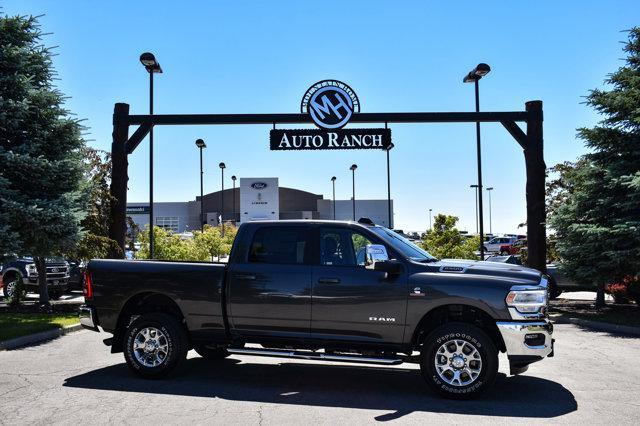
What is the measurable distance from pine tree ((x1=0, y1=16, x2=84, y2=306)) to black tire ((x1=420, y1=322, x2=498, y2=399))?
29.4 feet

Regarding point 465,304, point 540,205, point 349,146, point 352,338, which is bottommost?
point 352,338

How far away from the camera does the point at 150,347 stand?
7.43 meters

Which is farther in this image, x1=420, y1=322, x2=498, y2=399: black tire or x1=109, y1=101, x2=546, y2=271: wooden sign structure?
x1=109, y1=101, x2=546, y2=271: wooden sign structure

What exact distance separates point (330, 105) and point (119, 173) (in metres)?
6.12

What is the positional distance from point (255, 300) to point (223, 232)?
143 feet

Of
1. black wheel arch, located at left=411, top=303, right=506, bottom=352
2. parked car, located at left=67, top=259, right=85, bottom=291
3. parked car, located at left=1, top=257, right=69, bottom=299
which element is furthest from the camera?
parked car, located at left=67, top=259, right=85, bottom=291

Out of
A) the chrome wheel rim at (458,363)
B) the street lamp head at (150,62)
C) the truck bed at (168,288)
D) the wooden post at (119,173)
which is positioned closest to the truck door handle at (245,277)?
the truck bed at (168,288)

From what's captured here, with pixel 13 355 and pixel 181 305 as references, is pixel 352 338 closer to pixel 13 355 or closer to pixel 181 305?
pixel 181 305

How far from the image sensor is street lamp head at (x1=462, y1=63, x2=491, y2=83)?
55.8 feet

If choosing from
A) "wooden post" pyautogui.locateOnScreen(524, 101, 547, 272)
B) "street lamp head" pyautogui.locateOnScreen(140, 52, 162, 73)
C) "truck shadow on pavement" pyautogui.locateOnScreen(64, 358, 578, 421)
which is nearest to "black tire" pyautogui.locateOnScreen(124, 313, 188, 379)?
"truck shadow on pavement" pyautogui.locateOnScreen(64, 358, 578, 421)

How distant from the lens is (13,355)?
915 centimetres

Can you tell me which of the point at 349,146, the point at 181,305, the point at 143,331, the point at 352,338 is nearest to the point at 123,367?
the point at 143,331

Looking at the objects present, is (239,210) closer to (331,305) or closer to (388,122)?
(388,122)

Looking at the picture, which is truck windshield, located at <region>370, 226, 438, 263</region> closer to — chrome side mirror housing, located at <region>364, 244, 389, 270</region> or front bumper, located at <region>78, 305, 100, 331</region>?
chrome side mirror housing, located at <region>364, 244, 389, 270</region>
